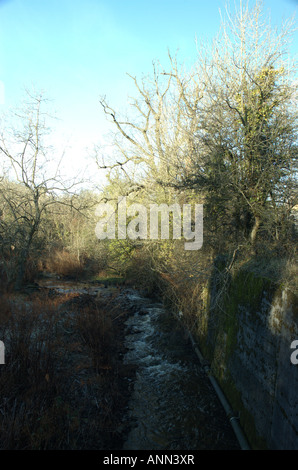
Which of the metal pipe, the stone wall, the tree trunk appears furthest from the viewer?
the tree trunk

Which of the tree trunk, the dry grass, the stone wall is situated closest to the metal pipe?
the stone wall

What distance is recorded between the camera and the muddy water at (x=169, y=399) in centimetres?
454

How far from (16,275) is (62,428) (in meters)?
10.1

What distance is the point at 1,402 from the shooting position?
4.30 m

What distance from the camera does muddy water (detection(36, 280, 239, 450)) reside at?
4.54 meters

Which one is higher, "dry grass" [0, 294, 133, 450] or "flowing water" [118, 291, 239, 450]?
"dry grass" [0, 294, 133, 450]

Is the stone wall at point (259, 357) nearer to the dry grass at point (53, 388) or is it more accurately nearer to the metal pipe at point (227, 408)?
the metal pipe at point (227, 408)

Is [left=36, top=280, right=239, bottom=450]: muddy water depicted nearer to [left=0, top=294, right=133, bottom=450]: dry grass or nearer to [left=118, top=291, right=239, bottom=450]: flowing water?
[left=118, top=291, right=239, bottom=450]: flowing water

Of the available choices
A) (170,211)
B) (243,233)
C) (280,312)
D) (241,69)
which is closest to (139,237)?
(170,211)

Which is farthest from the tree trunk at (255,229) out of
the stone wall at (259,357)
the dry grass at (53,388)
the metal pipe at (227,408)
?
the dry grass at (53,388)

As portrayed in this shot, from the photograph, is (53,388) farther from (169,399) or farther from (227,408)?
(227,408)

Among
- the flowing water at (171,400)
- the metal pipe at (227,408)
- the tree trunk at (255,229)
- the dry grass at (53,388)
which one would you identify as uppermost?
the tree trunk at (255,229)

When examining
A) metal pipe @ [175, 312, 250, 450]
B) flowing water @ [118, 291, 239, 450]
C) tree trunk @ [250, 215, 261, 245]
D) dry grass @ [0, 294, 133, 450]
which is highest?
tree trunk @ [250, 215, 261, 245]
